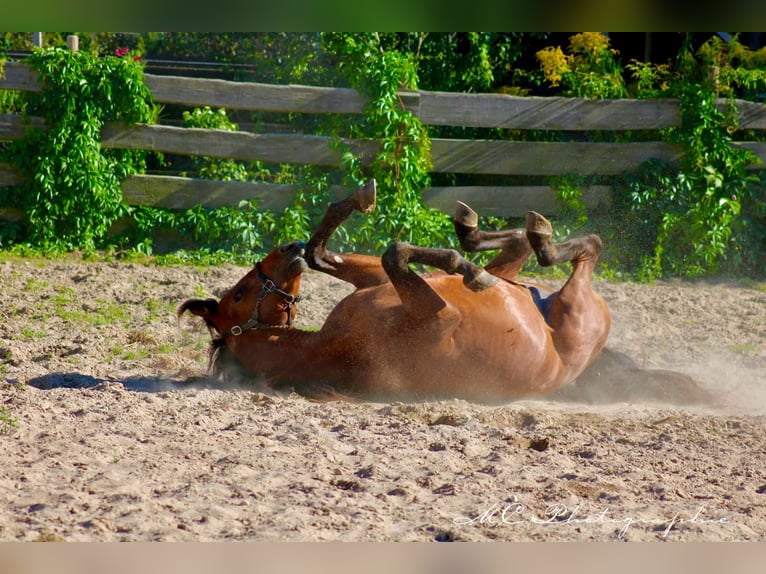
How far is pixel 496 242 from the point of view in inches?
216

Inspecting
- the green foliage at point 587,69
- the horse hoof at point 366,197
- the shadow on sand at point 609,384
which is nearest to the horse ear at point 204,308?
the shadow on sand at point 609,384

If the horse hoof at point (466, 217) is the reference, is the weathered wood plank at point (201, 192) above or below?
below

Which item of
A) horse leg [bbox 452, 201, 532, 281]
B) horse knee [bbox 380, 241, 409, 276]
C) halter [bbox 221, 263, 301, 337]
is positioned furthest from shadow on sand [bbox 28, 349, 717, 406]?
horse knee [bbox 380, 241, 409, 276]

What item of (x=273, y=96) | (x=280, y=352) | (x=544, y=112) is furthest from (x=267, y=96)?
(x=280, y=352)

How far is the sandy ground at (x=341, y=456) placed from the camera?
3299 millimetres

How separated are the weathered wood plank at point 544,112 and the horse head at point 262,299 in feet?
14.6

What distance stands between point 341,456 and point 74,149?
19.8 feet

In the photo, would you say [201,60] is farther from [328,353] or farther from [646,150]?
[328,353]

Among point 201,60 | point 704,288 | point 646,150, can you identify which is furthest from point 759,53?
point 201,60

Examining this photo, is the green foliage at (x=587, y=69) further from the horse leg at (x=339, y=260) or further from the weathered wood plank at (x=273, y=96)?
the horse leg at (x=339, y=260)

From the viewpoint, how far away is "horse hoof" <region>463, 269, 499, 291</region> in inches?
186

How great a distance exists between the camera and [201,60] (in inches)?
492

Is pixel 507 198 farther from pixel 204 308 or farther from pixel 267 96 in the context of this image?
pixel 204 308

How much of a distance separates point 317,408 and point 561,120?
5613 millimetres
